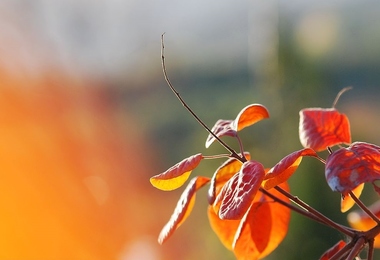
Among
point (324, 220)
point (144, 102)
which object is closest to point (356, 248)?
point (324, 220)

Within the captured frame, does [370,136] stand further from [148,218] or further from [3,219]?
[3,219]

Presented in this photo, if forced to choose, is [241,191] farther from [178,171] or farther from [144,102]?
[144,102]

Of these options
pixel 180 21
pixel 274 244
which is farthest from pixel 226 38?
pixel 274 244

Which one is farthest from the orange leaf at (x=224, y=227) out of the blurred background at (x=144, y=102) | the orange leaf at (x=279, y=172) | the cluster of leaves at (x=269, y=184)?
the blurred background at (x=144, y=102)

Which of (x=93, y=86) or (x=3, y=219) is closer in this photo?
(x=3, y=219)

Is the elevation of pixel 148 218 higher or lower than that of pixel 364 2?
lower

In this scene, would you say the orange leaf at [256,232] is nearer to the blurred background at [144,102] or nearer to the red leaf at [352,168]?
the red leaf at [352,168]

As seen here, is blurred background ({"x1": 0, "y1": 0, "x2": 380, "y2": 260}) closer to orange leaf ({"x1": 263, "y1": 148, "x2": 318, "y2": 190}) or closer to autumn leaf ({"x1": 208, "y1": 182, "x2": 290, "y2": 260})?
autumn leaf ({"x1": 208, "y1": 182, "x2": 290, "y2": 260})

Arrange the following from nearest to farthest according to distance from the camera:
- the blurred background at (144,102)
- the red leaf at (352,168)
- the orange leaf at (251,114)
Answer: the red leaf at (352,168) → the orange leaf at (251,114) → the blurred background at (144,102)
